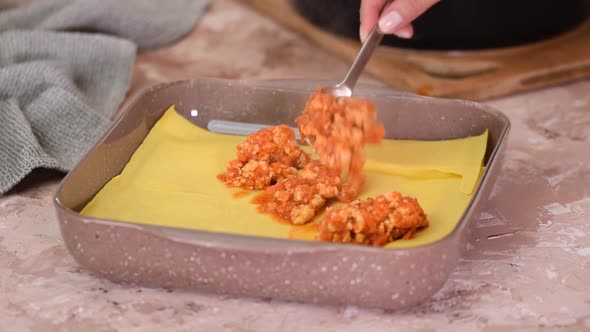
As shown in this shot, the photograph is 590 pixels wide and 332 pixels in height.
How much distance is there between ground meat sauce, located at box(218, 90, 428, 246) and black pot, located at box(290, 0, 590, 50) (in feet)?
1.51

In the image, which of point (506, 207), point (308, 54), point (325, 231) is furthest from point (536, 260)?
point (308, 54)

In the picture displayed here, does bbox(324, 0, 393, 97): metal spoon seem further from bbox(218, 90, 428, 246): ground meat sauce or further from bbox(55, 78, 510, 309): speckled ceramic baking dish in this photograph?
bbox(55, 78, 510, 309): speckled ceramic baking dish

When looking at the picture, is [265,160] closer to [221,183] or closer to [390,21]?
[221,183]

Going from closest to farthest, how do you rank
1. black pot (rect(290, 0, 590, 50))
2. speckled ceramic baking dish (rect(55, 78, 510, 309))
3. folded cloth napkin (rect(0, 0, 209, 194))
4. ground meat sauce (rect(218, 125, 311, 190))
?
speckled ceramic baking dish (rect(55, 78, 510, 309))
ground meat sauce (rect(218, 125, 311, 190))
folded cloth napkin (rect(0, 0, 209, 194))
black pot (rect(290, 0, 590, 50))

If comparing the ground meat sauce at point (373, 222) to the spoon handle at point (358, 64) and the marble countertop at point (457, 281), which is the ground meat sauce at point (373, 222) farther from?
the spoon handle at point (358, 64)

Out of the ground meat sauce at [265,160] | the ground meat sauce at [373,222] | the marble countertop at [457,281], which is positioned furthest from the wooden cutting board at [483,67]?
the ground meat sauce at [373,222]

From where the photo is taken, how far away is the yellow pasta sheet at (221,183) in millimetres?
907

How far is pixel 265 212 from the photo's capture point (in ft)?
3.07

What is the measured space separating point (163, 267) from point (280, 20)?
1033 millimetres

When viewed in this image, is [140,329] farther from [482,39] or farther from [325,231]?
[482,39]

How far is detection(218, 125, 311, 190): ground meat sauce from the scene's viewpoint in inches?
39.1

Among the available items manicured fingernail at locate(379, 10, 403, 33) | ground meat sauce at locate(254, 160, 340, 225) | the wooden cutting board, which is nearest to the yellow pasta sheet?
ground meat sauce at locate(254, 160, 340, 225)

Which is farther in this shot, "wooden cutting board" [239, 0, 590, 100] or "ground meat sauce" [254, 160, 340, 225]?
"wooden cutting board" [239, 0, 590, 100]

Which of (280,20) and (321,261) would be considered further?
(280,20)
